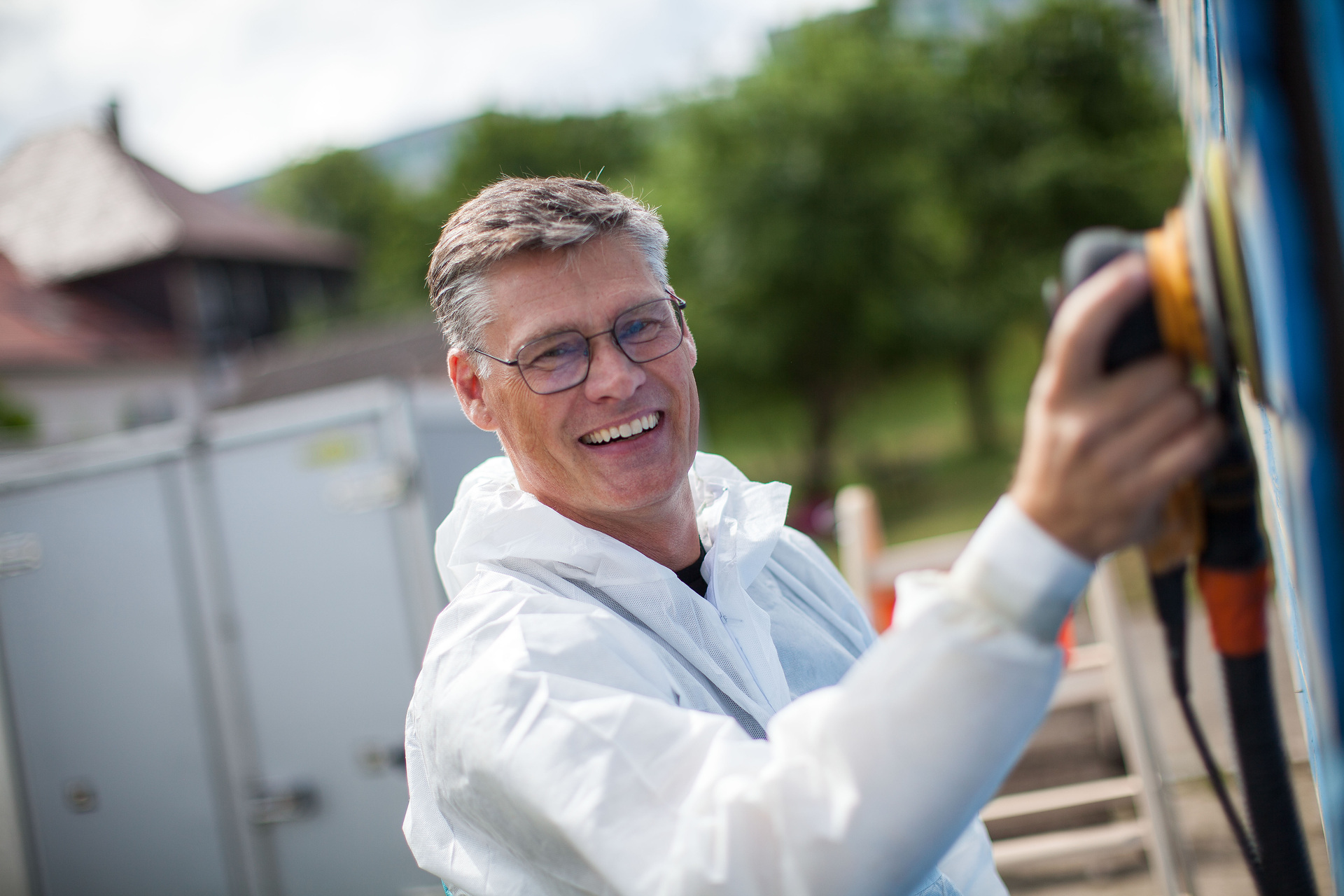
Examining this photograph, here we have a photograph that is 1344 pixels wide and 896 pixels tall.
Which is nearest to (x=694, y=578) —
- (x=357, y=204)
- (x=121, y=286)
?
(x=121, y=286)

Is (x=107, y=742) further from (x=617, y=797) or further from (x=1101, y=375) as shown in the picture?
(x=1101, y=375)

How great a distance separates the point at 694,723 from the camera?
1.00 metres

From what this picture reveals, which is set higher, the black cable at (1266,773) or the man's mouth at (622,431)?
the man's mouth at (622,431)

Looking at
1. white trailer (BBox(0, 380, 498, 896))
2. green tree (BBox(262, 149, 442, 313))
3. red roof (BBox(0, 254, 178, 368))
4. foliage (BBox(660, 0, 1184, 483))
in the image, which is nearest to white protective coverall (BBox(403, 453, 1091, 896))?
white trailer (BBox(0, 380, 498, 896))

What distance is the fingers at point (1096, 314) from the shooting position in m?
0.68

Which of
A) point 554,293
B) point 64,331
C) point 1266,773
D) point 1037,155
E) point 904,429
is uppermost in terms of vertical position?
point 1037,155

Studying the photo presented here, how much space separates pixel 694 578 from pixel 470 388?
53 cm

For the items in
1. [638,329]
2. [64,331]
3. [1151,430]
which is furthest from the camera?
[64,331]

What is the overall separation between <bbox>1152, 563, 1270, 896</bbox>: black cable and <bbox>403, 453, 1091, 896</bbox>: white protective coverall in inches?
3.9

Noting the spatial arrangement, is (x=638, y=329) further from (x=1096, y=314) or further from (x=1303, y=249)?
(x=1303, y=249)

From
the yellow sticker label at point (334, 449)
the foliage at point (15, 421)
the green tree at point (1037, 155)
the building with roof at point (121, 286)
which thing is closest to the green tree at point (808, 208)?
the green tree at point (1037, 155)

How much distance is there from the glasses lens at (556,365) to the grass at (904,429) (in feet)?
52.2

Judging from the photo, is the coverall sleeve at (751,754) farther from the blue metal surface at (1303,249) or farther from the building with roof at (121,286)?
the building with roof at (121,286)

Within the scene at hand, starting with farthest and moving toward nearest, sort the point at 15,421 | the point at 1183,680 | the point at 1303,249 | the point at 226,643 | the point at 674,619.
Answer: the point at 15,421
the point at 226,643
the point at 674,619
the point at 1183,680
the point at 1303,249
